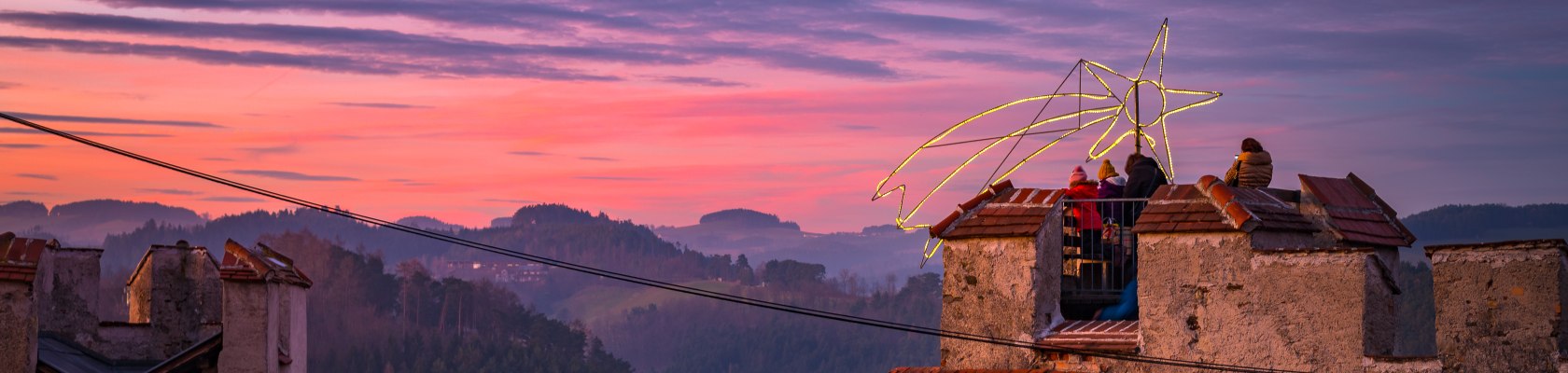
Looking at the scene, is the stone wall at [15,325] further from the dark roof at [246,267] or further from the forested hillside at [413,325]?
the forested hillside at [413,325]

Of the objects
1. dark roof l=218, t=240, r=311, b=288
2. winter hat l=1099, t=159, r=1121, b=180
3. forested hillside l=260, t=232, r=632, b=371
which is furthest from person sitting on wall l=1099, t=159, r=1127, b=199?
forested hillside l=260, t=232, r=632, b=371

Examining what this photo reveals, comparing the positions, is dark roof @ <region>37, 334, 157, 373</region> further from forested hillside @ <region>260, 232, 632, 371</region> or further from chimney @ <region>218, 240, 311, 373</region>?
forested hillside @ <region>260, 232, 632, 371</region>

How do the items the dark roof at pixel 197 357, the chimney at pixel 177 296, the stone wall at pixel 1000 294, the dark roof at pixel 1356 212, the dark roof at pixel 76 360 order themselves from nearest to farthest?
the dark roof at pixel 1356 212, the stone wall at pixel 1000 294, the dark roof at pixel 197 357, the dark roof at pixel 76 360, the chimney at pixel 177 296

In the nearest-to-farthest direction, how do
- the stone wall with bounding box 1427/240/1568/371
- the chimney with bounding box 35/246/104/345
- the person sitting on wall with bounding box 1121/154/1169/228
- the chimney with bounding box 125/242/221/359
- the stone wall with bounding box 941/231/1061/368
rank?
the stone wall with bounding box 1427/240/1568/371
the stone wall with bounding box 941/231/1061/368
the person sitting on wall with bounding box 1121/154/1169/228
the chimney with bounding box 35/246/104/345
the chimney with bounding box 125/242/221/359

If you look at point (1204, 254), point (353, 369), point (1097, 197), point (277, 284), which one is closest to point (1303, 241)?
point (1204, 254)

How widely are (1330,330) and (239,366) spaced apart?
10.0m

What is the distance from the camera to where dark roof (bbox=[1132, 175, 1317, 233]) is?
16578 millimetres

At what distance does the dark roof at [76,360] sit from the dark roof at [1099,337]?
9.32 metres

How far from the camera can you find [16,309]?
1714 cm

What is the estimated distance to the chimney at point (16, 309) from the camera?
56.1 ft

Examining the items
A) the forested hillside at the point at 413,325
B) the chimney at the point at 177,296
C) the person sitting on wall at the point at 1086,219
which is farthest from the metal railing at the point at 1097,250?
the forested hillside at the point at 413,325

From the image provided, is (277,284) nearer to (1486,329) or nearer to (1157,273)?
(1157,273)

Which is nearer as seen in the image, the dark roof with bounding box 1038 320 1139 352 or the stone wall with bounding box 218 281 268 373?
the dark roof with bounding box 1038 320 1139 352

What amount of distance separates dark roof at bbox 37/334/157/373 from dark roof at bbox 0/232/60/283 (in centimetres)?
144
